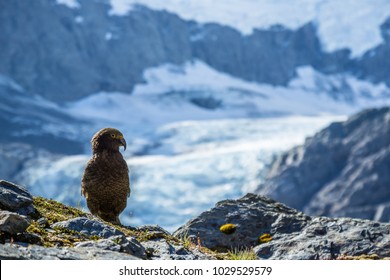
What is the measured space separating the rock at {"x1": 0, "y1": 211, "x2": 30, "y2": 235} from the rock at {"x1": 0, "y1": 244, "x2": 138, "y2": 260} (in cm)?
27

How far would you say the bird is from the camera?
35.6 feet

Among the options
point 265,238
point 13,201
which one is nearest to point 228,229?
point 265,238

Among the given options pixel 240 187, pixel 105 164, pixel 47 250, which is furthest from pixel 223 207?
pixel 240 187

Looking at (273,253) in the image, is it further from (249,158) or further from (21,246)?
(249,158)

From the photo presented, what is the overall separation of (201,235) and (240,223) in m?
0.77

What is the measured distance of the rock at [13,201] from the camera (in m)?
8.85

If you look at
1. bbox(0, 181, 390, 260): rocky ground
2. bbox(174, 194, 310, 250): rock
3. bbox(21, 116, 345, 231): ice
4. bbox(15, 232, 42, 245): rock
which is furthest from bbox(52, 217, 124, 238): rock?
bbox(21, 116, 345, 231): ice

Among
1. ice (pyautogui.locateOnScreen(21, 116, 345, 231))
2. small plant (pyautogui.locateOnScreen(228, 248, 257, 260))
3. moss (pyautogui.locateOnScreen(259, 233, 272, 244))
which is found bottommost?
small plant (pyautogui.locateOnScreen(228, 248, 257, 260))

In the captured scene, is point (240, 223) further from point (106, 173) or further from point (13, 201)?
point (13, 201)

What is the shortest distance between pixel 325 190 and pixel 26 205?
190 metres

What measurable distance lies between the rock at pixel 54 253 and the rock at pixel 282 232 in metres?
4.73

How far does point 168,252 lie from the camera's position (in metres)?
8.54

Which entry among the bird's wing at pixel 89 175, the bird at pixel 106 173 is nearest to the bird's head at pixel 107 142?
the bird at pixel 106 173

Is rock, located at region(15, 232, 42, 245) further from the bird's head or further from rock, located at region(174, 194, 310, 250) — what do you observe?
rock, located at region(174, 194, 310, 250)
